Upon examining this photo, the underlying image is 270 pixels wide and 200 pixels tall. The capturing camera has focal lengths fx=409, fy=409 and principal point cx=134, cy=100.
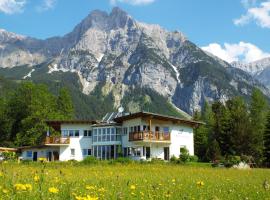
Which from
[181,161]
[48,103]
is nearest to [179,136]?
[181,161]

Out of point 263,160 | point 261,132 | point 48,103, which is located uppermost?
point 48,103

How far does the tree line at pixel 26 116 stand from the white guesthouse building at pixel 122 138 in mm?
4548

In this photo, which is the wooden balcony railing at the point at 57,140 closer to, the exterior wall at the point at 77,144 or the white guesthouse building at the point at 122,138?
the white guesthouse building at the point at 122,138

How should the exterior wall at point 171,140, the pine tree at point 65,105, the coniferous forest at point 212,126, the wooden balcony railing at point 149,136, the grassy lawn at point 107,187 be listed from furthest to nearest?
1. the pine tree at point 65,105
2. the coniferous forest at point 212,126
3. the exterior wall at point 171,140
4. the wooden balcony railing at point 149,136
5. the grassy lawn at point 107,187

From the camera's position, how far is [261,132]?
64312 millimetres

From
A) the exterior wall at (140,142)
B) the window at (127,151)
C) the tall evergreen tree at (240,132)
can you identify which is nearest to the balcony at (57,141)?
the exterior wall at (140,142)

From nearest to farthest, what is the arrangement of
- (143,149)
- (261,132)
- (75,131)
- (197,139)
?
(143,149), (75,131), (261,132), (197,139)

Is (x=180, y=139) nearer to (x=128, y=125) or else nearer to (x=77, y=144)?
(x=128, y=125)

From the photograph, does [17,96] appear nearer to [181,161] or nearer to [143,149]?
[143,149]

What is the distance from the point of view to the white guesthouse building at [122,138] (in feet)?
162

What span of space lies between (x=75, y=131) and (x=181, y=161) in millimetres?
20307

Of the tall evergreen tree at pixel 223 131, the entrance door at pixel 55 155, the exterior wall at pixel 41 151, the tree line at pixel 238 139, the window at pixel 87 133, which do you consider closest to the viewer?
the tree line at pixel 238 139

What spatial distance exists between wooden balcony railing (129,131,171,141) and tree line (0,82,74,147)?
62.2 feet

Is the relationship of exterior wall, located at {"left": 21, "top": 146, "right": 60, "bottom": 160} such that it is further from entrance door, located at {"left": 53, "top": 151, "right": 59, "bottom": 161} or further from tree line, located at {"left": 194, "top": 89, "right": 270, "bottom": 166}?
tree line, located at {"left": 194, "top": 89, "right": 270, "bottom": 166}
